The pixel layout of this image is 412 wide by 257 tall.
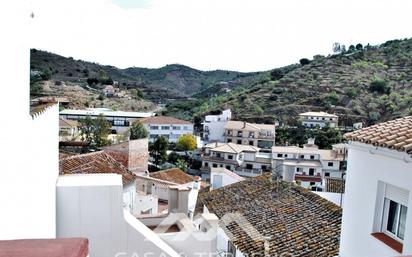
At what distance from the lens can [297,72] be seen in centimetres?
7400

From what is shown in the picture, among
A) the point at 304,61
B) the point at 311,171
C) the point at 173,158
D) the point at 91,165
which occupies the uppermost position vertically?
the point at 304,61

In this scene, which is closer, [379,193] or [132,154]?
[379,193]

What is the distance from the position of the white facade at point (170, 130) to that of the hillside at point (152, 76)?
19.4m

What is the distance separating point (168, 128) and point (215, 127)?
21.6 ft

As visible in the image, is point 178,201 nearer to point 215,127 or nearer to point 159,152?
point 159,152

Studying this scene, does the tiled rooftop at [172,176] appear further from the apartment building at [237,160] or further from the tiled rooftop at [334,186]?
the apartment building at [237,160]

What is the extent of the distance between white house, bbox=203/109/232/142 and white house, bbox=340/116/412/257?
1713 inches

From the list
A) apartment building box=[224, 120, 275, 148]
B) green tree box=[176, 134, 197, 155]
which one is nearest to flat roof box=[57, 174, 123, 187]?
green tree box=[176, 134, 197, 155]

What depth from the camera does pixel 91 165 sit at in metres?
11.5

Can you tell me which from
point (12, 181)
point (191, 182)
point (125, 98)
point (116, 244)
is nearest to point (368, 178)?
point (116, 244)

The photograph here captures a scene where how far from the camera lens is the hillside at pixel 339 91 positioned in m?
52.4

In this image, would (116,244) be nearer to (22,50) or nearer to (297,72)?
(22,50)

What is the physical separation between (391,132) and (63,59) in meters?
83.9

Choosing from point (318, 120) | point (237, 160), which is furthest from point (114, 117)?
point (318, 120)
